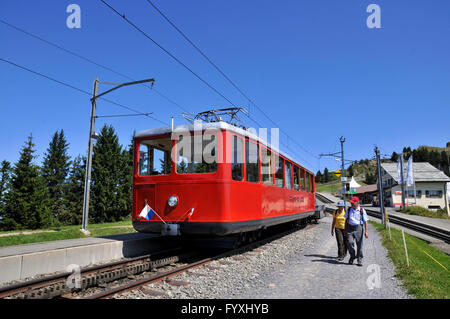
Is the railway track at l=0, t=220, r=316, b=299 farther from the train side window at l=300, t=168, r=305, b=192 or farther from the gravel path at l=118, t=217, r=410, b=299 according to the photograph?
the train side window at l=300, t=168, r=305, b=192

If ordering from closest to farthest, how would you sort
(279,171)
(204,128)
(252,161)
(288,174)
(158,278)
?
(158,278) → (204,128) → (252,161) → (279,171) → (288,174)

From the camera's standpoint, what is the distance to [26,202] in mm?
34500

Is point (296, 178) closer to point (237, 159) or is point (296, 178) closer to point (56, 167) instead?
point (237, 159)

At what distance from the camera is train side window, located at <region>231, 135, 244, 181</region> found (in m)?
7.58

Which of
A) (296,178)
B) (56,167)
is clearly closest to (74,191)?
(56,167)

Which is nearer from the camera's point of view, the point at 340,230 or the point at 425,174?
the point at 340,230

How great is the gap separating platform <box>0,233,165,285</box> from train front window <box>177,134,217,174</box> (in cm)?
260

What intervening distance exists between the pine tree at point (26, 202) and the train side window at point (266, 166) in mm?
33459

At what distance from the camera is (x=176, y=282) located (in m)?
5.59

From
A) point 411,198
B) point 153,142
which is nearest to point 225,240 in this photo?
point 153,142

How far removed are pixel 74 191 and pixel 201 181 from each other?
4593 cm

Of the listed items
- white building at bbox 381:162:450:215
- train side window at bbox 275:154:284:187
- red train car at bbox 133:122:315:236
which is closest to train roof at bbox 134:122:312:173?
red train car at bbox 133:122:315:236

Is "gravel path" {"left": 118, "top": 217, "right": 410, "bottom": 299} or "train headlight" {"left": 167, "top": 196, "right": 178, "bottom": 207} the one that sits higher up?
"train headlight" {"left": 167, "top": 196, "right": 178, "bottom": 207}
